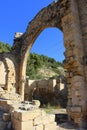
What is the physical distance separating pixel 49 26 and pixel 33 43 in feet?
10.1

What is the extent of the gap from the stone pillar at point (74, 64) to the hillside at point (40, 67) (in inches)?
806

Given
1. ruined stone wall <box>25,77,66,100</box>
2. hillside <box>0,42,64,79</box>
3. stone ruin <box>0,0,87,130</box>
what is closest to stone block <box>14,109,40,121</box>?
stone ruin <box>0,0,87,130</box>

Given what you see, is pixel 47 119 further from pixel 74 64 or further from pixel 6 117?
pixel 74 64

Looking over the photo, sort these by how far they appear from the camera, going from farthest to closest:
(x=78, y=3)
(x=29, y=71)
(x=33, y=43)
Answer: (x=29, y=71) < (x=33, y=43) < (x=78, y=3)

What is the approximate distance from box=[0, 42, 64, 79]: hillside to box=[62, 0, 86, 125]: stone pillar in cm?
2047

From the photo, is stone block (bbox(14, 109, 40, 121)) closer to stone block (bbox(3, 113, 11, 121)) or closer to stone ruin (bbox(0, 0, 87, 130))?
stone ruin (bbox(0, 0, 87, 130))

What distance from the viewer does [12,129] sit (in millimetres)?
4961

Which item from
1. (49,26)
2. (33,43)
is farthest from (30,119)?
(33,43)

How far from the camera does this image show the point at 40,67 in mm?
34125

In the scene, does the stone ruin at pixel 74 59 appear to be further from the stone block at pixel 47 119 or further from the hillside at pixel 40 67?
the hillside at pixel 40 67

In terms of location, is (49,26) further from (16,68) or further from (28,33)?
(16,68)

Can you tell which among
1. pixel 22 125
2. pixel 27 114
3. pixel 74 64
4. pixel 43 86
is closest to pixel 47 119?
pixel 27 114

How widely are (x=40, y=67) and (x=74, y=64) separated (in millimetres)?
26056

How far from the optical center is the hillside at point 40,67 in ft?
100.0
